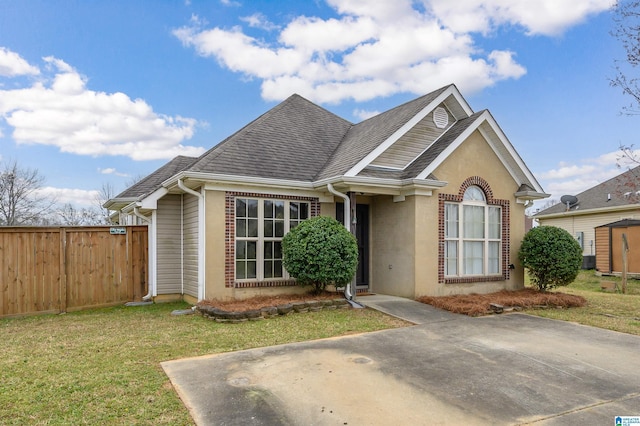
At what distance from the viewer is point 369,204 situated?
11.4m

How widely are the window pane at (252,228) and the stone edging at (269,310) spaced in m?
1.98

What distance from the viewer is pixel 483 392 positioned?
4.45 meters

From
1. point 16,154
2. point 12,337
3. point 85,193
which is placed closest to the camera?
point 12,337

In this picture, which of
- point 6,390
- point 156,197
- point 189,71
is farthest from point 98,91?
point 6,390

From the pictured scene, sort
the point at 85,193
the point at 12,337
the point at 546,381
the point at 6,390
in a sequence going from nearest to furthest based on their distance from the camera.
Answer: the point at 6,390
the point at 546,381
the point at 12,337
the point at 85,193

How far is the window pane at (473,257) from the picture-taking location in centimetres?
1086

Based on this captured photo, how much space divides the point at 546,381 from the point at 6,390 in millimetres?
6193

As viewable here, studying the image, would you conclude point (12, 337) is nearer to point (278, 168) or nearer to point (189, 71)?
point (278, 168)

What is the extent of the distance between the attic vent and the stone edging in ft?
18.9

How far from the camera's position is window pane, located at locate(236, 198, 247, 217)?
939 cm

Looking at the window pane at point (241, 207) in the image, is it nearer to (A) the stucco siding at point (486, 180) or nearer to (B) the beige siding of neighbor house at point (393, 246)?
(B) the beige siding of neighbor house at point (393, 246)

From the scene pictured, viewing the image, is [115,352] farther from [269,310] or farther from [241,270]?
[241,270]

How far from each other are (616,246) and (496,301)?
554 inches

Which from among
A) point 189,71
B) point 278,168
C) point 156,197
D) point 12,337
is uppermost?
point 189,71
